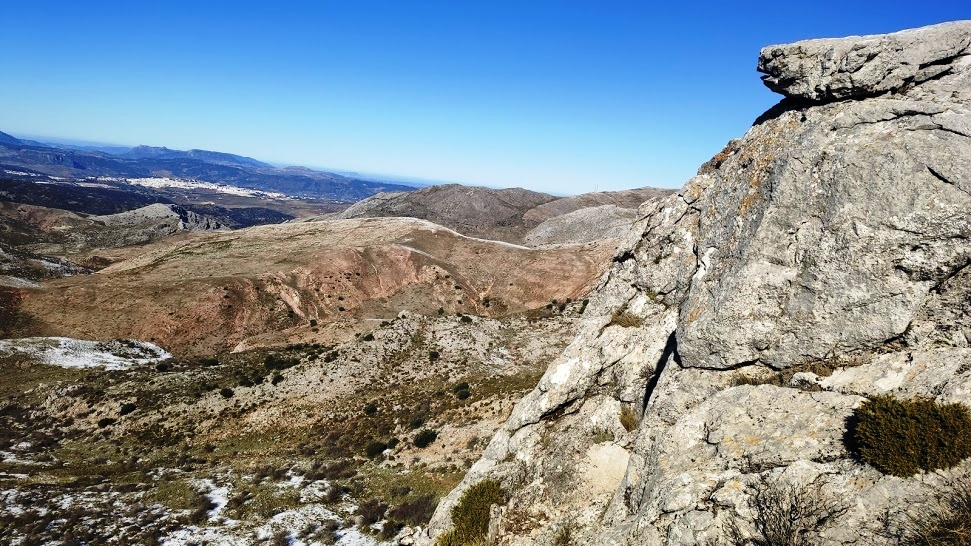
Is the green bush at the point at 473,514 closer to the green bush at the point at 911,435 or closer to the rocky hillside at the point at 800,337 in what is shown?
the rocky hillside at the point at 800,337

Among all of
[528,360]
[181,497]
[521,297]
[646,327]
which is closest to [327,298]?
[521,297]

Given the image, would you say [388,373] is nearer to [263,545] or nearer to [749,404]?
[263,545]

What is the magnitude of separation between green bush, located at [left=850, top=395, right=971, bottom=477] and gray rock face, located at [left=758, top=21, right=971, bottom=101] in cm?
855

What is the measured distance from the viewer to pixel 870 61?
13.1 metres

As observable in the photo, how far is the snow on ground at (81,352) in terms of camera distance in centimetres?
5075

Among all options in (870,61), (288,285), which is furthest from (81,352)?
(870,61)

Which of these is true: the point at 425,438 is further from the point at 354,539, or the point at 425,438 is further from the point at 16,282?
the point at 16,282

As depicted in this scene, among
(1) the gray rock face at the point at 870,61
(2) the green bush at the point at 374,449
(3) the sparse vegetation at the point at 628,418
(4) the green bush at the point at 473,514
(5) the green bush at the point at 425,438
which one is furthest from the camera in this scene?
(2) the green bush at the point at 374,449

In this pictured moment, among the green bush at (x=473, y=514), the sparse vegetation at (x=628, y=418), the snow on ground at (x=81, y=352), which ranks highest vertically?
the sparse vegetation at (x=628, y=418)

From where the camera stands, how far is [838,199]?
465 inches

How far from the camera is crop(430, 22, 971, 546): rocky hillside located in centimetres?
1004

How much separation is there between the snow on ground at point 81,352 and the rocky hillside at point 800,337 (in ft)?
178

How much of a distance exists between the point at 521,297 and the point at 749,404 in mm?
75760

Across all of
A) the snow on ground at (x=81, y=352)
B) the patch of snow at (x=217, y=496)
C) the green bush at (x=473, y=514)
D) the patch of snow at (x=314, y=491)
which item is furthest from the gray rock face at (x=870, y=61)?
the snow on ground at (x=81, y=352)
